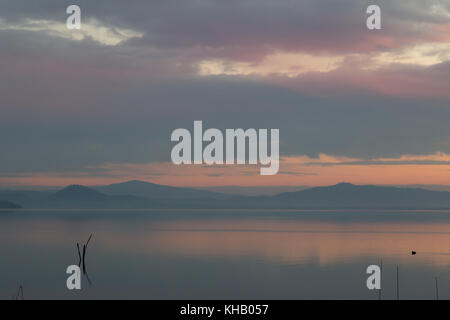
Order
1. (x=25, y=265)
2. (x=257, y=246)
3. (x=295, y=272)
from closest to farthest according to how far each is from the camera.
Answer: (x=295, y=272) → (x=25, y=265) → (x=257, y=246)

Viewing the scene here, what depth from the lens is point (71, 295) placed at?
98.1ft

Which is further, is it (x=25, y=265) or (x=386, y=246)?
(x=386, y=246)

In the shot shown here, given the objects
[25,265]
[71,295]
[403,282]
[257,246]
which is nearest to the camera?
[71,295]

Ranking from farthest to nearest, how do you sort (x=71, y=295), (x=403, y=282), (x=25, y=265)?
(x=25, y=265) → (x=403, y=282) → (x=71, y=295)
